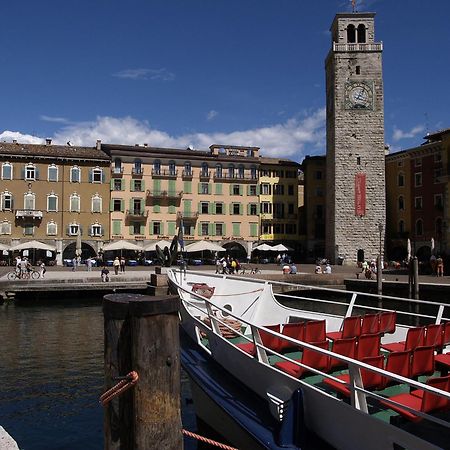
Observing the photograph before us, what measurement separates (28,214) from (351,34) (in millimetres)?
40123

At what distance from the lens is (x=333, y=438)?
17.8 feet

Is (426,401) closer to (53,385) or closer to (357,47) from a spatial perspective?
(53,385)

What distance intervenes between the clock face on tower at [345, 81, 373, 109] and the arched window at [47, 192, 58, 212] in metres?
32.4

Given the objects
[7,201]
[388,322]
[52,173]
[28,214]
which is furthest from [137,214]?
[388,322]

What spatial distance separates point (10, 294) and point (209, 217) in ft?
103

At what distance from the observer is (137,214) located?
54.7m

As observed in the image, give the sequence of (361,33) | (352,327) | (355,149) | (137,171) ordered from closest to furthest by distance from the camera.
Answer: (352,327) → (355,149) → (137,171) → (361,33)

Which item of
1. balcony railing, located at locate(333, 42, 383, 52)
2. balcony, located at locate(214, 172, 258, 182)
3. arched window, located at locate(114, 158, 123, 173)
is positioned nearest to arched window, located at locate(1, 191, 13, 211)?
arched window, located at locate(114, 158, 123, 173)

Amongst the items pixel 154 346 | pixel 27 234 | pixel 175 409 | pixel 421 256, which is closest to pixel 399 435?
pixel 175 409

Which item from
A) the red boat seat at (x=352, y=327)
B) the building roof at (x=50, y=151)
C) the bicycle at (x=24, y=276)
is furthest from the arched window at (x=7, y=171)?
the red boat seat at (x=352, y=327)

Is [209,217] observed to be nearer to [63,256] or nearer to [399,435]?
[63,256]

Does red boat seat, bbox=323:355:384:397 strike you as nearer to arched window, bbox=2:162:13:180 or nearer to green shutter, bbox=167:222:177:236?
green shutter, bbox=167:222:177:236

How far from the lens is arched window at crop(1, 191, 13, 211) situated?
5075 centimetres

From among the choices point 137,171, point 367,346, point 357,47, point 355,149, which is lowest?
point 367,346
